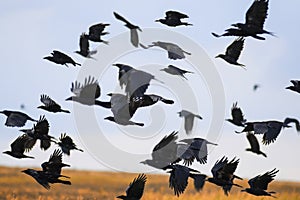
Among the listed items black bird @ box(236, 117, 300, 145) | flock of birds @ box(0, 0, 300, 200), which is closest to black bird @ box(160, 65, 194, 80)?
flock of birds @ box(0, 0, 300, 200)

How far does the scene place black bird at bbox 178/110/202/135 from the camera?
9922 mm

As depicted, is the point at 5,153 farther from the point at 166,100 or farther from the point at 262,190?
the point at 262,190

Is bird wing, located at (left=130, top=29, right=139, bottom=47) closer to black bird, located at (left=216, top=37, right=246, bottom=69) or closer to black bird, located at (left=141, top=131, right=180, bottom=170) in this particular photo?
black bird, located at (left=141, top=131, right=180, bottom=170)

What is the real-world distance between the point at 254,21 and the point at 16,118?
11.8 ft

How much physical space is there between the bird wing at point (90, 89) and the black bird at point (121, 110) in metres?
0.22

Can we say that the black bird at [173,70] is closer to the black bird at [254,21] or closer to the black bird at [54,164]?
the black bird at [254,21]

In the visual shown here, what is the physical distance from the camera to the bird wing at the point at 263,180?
9195mm

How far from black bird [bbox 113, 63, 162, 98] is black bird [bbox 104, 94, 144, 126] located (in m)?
0.27

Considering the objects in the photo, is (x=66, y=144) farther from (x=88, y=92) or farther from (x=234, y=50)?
(x=234, y=50)

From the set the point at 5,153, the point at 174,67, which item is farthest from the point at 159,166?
the point at 5,153

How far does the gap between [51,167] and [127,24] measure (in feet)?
7.93

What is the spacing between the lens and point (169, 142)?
8891mm

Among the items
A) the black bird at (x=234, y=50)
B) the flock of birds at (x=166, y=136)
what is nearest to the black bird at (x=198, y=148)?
the flock of birds at (x=166, y=136)

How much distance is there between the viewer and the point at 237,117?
9.91 meters
